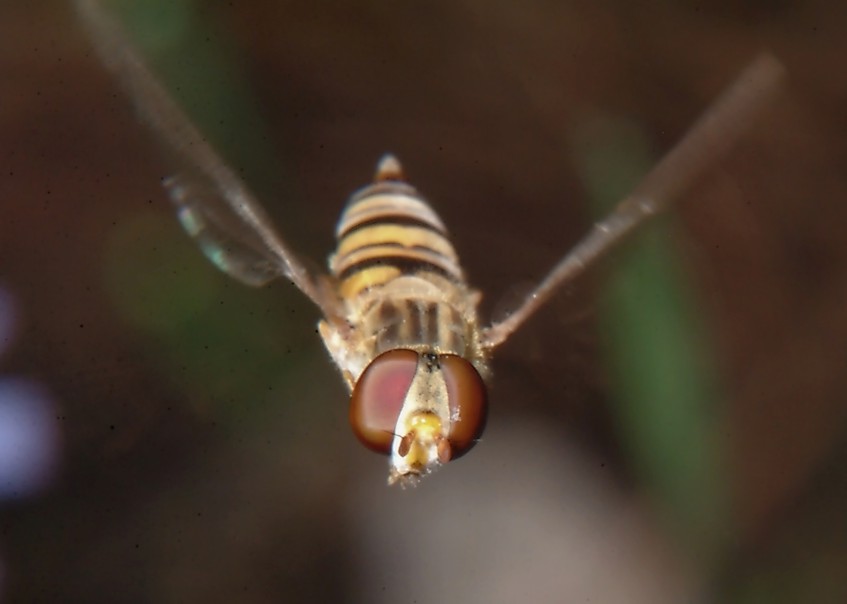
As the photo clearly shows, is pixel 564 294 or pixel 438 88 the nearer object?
pixel 564 294

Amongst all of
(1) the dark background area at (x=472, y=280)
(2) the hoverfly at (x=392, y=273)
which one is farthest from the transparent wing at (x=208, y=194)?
(1) the dark background area at (x=472, y=280)

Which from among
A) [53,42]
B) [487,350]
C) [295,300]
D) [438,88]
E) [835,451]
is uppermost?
[53,42]

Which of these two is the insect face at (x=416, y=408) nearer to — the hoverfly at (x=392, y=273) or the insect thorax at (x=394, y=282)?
the hoverfly at (x=392, y=273)

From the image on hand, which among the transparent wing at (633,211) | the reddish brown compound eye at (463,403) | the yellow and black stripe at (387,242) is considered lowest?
the reddish brown compound eye at (463,403)

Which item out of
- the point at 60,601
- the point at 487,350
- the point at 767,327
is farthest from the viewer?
the point at 767,327

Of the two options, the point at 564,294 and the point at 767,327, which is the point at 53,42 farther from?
the point at 767,327

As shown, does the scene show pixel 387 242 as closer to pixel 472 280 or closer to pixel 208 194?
pixel 208 194

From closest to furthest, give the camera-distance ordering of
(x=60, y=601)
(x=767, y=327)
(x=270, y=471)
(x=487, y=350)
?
(x=60, y=601), (x=487, y=350), (x=270, y=471), (x=767, y=327)

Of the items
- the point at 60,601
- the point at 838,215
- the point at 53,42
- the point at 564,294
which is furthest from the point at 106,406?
the point at 838,215
